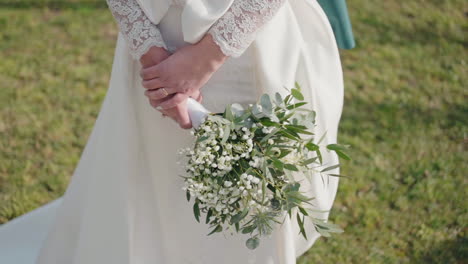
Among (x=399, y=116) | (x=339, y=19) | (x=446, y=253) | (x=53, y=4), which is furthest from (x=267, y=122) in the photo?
(x=53, y=4)

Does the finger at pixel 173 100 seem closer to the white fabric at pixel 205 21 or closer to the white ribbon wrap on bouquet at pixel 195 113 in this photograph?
the white ribbon wrap on bouquet at pixel 195 113

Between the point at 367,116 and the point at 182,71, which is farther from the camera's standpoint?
the point at 367,116

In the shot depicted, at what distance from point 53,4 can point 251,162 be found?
404cm

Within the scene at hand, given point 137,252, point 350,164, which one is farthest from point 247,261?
point 350,164

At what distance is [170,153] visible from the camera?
2078 mm

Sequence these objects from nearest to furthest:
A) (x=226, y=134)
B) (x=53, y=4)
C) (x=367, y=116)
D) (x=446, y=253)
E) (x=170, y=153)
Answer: (x=226, y=134) → (x=170, y=153) → (x=446, y=253) → (x=367, y=116) → (x=53, y=4)

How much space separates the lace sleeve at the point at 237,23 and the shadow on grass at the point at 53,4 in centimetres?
366

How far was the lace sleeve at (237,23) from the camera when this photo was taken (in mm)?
1670

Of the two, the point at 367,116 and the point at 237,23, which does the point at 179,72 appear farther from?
the point at 367,116

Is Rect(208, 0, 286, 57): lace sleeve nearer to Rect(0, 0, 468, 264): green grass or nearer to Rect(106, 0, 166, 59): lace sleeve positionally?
Rect(106, 0, 166, 59): lace sleeve

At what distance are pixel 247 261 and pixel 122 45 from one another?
100 centimetres

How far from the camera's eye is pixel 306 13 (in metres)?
2.05

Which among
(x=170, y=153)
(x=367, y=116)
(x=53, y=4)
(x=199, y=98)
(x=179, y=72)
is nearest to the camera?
(x=179, y=72)

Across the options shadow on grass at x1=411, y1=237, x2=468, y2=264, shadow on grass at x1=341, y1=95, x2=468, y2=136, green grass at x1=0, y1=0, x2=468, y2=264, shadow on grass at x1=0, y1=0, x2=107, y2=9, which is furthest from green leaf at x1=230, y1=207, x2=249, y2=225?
shadow on grass at x1=0, y1=0, x2=107, y2=9
